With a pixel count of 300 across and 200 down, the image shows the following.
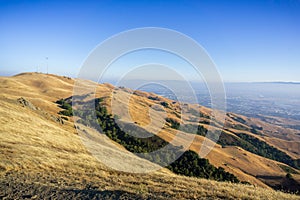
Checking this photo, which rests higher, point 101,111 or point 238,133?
point 101,111

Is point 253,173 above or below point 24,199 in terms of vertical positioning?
below

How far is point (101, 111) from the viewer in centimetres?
6625

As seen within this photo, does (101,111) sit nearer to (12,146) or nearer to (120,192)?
(12,146)

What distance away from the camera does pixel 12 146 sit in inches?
744

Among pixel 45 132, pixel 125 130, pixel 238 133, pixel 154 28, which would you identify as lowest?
pixel 238 133

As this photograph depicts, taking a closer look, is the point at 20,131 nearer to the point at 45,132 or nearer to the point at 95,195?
the point at 45,132

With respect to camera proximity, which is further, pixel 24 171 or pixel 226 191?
pixel 24 171

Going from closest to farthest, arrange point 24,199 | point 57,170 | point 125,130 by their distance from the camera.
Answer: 1. point 24,199
2. point 57,170
3. point 125,130

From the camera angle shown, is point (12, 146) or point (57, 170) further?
point (12, 146)

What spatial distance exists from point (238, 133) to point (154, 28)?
120883 mm

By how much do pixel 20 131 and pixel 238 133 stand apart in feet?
400

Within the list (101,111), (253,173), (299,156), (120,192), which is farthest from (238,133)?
(120,192)

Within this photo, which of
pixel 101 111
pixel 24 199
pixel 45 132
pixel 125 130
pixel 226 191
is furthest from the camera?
pixel 101 111

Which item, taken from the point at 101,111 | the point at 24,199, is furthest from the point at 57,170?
the point at 101,111
